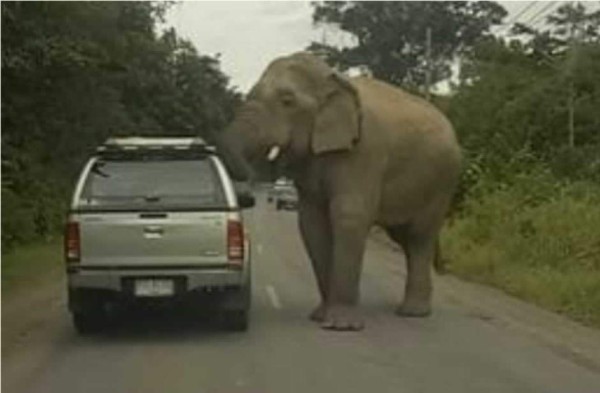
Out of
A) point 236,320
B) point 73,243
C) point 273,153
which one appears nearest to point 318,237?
point 273,153

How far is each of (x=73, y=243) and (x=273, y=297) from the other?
579cm

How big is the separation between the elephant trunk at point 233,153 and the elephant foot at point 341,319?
1.83m

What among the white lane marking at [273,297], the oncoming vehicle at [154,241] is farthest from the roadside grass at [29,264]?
the oncoming vehicle at [154,241]

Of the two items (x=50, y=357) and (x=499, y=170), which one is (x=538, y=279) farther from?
(x=499, y=170)

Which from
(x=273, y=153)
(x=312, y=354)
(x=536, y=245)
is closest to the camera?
(x=312, y=354)

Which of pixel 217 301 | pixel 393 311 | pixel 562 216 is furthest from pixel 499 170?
pixel 217 301

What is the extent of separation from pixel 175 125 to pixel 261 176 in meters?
54.4

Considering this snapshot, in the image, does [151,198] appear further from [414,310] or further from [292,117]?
[414,310]

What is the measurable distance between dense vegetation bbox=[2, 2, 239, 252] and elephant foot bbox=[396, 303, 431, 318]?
7.40 meters

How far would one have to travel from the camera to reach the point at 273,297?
1903 cm

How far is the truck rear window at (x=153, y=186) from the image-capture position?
1381 centimetres

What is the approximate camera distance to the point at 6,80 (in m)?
26.3

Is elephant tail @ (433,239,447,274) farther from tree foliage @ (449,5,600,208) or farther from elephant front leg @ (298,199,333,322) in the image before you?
elephant front leg @ (298,199,333,322)

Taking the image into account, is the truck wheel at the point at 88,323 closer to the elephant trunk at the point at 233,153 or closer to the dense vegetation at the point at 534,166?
the elephant trunk at the point at 233,153
